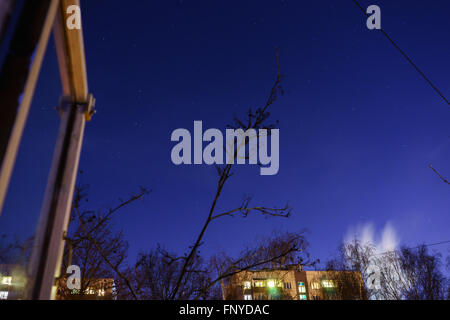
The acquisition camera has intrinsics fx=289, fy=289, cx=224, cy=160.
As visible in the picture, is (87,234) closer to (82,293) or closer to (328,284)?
(82,293)

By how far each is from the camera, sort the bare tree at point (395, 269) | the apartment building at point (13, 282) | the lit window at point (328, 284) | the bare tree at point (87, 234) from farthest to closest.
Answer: the lit window at point (328, 284) < the bare tree at point (395, 269) < the bare tree at point (87, 234) < the apartment building at point (13, 282)

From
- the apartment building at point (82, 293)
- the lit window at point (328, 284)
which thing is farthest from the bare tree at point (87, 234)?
the lit window at point (328, 284)

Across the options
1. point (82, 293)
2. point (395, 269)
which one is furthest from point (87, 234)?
point (395, 269)

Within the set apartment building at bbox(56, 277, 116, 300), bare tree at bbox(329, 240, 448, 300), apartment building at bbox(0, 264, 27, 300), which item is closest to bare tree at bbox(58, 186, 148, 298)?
apartment building at bbox(56, 277, 116, 300)

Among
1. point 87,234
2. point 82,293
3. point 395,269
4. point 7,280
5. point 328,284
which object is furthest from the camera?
point 328,284

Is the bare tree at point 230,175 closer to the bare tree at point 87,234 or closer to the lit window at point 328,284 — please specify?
the bare tree at point 87,234

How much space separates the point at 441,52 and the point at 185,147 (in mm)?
4097

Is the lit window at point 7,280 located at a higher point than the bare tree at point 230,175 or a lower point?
lower

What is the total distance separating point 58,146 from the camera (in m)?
1.26

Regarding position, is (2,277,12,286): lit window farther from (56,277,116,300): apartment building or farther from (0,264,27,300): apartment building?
(56,277,116,300): apartment building

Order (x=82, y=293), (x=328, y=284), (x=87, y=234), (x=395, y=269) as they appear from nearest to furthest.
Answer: (x=87, y=234) < (x=82, y=293) < (x=395, y=269) < (x=328, y=284)

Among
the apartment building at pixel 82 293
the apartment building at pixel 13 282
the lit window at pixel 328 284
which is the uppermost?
the lit window at pixel 328 284

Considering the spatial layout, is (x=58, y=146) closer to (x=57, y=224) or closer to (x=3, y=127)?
(x=57, y=224)

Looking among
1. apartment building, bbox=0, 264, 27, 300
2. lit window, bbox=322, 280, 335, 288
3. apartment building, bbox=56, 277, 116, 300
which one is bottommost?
apartment building, bbox=56, 277, 116, 300
